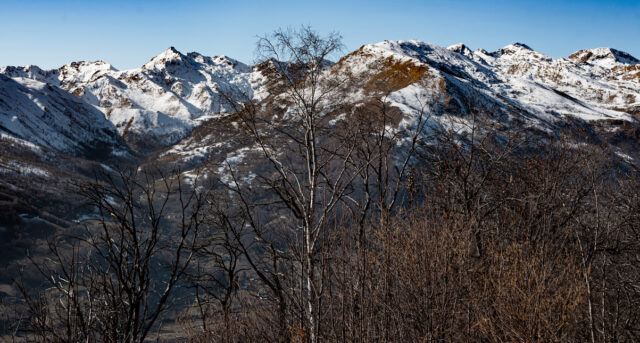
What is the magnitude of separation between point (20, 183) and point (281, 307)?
646ft

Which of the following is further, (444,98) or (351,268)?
(444,98)

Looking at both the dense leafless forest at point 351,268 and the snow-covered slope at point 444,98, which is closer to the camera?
the dense leafless forest at point 351,268

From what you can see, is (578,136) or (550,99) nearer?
(578,136)

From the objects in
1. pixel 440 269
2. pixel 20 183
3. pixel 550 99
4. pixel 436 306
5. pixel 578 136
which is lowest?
pixel 436 306

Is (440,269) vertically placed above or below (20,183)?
below

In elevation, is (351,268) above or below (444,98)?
below

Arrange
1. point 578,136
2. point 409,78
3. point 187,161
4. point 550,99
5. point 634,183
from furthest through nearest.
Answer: point 187,161
point 550,99
point 409,78
point 634,183
point 578,136

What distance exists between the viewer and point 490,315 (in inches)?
272

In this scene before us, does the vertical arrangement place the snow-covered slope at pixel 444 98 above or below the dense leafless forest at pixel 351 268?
above

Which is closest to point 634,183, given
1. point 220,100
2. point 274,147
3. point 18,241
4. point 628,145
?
point 274,147

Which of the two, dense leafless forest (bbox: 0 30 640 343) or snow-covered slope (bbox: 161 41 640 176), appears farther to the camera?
snow-covered slope (bbox: 161 41 640 176)

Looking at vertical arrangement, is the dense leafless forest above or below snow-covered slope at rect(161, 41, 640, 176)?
below

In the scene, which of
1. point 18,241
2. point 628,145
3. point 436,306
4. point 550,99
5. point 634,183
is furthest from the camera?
point 550,99

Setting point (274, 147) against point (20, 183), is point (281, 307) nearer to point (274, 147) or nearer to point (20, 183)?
point (274, 147)
